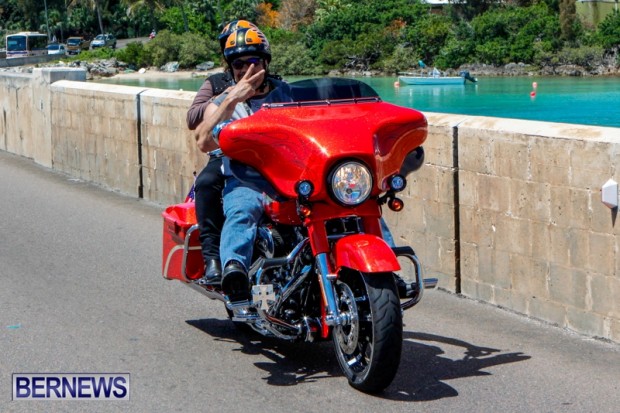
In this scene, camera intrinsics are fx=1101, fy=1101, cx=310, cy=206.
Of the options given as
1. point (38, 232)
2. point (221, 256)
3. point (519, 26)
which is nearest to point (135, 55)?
point (519, 26)

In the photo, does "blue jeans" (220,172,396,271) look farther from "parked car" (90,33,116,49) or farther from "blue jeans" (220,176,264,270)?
"parked car" (90,33,116,49)

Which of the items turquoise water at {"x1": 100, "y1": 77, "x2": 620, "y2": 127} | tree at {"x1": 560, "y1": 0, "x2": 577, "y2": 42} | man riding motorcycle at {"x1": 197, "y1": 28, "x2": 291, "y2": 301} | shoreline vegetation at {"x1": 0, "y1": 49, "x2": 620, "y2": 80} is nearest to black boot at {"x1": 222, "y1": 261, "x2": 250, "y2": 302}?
man riding motorcycle at {"x1": 197, "y1": 28, "x2": 291, "y2": 301}

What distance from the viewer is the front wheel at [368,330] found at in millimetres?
5305

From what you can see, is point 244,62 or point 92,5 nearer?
point 244,62

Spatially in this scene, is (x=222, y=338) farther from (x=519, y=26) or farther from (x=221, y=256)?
(x=519, y=26)

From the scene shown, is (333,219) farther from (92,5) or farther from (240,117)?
(92,5)

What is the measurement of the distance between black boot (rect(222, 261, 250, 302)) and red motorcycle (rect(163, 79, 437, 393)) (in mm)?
71

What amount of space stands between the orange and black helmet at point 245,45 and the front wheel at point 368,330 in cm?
157

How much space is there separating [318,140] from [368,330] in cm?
98

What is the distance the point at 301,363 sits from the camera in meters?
6.36

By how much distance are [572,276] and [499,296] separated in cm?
80

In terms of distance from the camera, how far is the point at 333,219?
18.7 ft

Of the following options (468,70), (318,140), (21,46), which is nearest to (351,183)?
(318,140)

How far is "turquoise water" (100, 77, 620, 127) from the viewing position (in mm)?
37688
